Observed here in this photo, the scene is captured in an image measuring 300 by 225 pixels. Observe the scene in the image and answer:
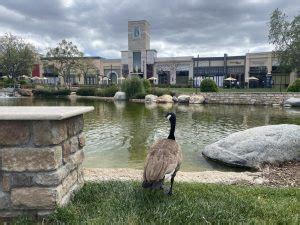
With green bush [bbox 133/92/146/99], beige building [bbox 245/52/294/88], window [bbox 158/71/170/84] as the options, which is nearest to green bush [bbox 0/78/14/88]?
window [bbox 158/71/170/84]

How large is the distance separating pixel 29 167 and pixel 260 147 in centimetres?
675

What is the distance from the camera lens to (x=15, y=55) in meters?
60.3

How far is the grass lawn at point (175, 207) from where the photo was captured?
11.7 feet

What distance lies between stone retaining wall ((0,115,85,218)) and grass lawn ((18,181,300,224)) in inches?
8.7

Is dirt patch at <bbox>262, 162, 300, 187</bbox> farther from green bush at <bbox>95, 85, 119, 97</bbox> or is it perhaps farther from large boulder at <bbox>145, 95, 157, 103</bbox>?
green bush at <bbox>95, 85, 119, 97</bbox>

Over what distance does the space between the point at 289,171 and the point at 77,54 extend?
196ft

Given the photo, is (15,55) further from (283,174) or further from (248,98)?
(283,174)

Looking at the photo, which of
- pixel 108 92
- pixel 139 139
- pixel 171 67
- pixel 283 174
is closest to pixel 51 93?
pixel 108 92

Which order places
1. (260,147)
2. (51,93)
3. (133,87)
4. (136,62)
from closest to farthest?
(260,147) → (133,87) → (51,93) → (136,62)

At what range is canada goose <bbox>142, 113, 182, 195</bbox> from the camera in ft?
12.7

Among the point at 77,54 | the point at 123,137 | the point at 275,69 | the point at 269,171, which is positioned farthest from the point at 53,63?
the point at 269,171

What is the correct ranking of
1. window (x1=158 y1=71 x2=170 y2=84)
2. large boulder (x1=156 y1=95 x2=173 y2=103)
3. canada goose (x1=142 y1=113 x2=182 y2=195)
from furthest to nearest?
1. window (x1=158 y1=71 x2=170 y2=84)
2. large boulder (x1=156 y1=95 x2=173 y2=103)
3. canada goose (x1=142 y1=113 x2=182 y2=195)

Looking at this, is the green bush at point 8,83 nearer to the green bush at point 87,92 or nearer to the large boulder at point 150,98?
the green bush at point 87,92

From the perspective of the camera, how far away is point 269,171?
760cm
